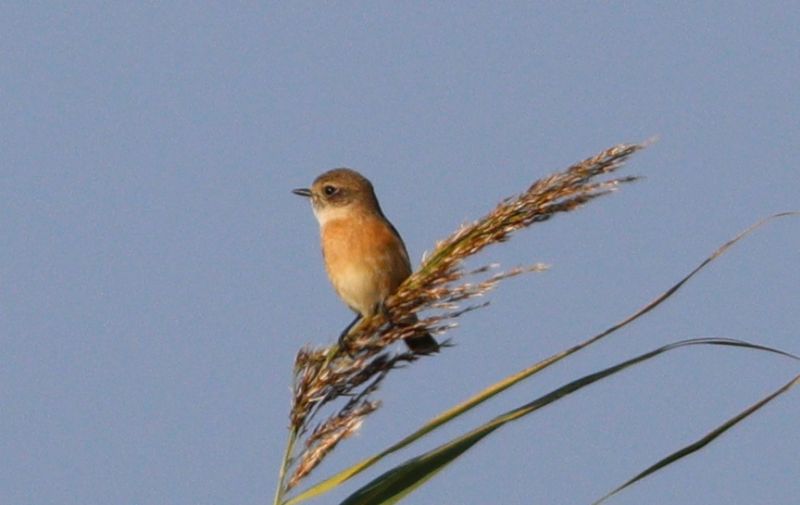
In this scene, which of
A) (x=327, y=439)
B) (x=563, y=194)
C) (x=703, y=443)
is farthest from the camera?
(x=563, y=194)

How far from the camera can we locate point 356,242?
538 cm

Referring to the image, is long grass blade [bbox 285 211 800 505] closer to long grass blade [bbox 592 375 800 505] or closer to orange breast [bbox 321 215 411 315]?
long grass blade [bbox 592 375 800 505]

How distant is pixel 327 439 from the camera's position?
8.46 ft

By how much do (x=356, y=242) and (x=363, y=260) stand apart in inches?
5.9

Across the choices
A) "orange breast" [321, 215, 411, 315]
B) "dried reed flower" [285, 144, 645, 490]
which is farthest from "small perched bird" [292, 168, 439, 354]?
"dried reed flower" [285, 144, 645, 490]

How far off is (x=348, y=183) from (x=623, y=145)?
303 centimetres

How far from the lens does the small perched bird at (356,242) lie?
17.1 ft

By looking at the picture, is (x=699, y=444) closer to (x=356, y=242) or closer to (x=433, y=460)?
(x=433, y=460)

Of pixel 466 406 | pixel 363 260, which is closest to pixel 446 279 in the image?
pixel 466 406

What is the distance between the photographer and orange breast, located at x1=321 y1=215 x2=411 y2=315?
17.1 ft

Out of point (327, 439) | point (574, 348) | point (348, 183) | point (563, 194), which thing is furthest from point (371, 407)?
point (348, 183)

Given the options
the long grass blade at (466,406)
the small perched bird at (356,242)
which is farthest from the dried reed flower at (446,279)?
the small perched bird at (356,242)

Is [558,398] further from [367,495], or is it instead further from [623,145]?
[623,145]

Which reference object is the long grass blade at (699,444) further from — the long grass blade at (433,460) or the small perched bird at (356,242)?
the small perched bird at (356,242)
